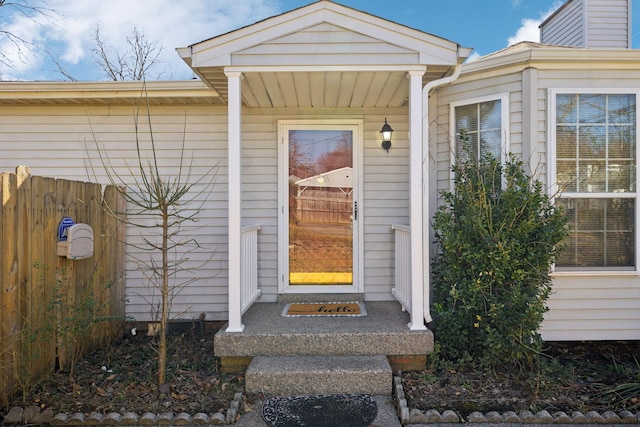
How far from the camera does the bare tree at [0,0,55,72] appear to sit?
805cm

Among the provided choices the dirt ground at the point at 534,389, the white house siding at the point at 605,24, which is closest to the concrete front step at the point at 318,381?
the dirt ground at the point at 534,389

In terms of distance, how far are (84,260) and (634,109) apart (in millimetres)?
5293

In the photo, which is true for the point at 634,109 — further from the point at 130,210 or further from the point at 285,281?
the point at 130,210

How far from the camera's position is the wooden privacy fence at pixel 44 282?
9.16 ft

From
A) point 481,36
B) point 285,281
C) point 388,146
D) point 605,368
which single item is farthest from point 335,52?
point 481,36

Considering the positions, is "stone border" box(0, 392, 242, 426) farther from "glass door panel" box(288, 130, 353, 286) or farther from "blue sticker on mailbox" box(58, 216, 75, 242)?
"glass door panel" box(288, 130, 353, 286)

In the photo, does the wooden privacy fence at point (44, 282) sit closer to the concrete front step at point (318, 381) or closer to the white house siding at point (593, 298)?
the concrete front step at point (318, 381)

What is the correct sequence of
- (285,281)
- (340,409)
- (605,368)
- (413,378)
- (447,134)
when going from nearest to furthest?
(340,409), (413,378), (605,368), (447,134), (285,281)

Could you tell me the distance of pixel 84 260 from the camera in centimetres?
363

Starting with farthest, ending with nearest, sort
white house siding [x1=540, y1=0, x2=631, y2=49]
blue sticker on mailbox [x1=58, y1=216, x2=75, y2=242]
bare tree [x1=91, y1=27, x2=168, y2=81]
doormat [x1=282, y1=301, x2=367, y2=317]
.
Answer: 1. bare tree [x1=91, y1=27, x2=168, y2=81]
2. white house siding [x1=540, y1=0, x2=631, y2=49]
3. doormat [x1=282, y1=301, x2=367, y2=317]
4. blue sticker on mailbox [x1=58, y1=216, x2=75, y2=242]

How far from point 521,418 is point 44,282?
3.58 m

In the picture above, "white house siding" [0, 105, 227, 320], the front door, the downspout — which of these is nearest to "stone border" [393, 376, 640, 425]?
the downspout

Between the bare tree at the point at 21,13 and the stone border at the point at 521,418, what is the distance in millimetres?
9705

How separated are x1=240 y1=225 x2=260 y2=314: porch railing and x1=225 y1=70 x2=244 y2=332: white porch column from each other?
0.53 feet
